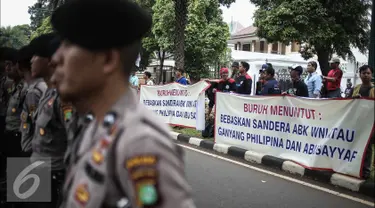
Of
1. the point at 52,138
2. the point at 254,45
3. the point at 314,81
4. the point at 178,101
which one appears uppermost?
the point at 254,45

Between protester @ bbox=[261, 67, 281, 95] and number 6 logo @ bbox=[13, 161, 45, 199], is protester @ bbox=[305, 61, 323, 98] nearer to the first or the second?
protester @ bbox=[261, 67, 281, 95]

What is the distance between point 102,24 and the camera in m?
1.11

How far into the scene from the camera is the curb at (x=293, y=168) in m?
5.25

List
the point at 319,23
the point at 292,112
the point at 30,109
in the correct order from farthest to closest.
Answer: the point at 319,23 < the point at 292,112 < the point at 30,109

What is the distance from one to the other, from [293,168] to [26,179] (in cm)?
462

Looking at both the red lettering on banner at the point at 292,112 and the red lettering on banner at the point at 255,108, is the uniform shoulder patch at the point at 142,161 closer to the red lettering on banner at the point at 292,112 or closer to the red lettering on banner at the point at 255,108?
the red lettering on banner at the point at 292,112

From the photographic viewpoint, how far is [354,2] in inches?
853

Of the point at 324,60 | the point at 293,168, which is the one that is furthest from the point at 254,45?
the point at 293,168

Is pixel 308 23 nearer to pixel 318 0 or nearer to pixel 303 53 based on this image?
pixel 318 0

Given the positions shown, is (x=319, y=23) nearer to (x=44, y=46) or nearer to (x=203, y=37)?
(x=203, y=37)

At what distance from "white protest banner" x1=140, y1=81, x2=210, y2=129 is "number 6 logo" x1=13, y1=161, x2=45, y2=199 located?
272 inches

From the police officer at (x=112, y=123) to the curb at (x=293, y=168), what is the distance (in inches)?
189

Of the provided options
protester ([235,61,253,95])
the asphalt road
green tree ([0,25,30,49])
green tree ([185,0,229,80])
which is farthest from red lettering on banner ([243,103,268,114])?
green tree ([185,0,229,80])

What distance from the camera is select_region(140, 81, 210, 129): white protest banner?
947cm
